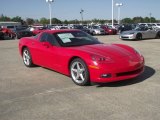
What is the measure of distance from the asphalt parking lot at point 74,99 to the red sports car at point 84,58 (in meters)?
0.26

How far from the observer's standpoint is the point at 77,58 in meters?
6.36

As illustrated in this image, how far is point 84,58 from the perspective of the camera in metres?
6.09

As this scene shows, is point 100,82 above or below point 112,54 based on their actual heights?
below

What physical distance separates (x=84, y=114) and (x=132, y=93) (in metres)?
1.50

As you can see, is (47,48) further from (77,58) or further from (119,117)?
(119,117)

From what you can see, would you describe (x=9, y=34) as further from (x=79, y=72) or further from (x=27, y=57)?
(x=79, y=72)

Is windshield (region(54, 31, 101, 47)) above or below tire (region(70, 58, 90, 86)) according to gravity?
above

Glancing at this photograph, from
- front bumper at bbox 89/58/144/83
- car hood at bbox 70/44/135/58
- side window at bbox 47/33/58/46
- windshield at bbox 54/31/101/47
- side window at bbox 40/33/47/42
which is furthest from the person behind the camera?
side window at bbox 40/33/47/42

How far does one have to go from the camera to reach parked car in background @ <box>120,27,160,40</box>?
71.8 ft

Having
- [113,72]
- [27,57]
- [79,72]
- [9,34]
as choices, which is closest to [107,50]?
[113,72]

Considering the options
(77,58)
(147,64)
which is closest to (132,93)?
(77,58)

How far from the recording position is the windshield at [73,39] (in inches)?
280

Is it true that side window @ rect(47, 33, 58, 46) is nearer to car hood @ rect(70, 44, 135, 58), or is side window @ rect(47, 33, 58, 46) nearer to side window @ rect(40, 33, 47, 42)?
side window @ rect(40, 33, 47, 42)

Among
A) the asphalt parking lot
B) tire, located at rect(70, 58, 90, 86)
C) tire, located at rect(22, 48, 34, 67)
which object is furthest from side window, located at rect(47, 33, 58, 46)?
tire, located at rect(22, 48, 34, 67)
